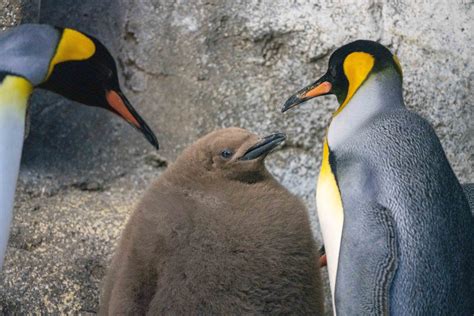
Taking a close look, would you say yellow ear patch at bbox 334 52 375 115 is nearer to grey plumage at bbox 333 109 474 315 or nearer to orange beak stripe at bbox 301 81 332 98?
orange beak stripe at bbox 301 81 332 98

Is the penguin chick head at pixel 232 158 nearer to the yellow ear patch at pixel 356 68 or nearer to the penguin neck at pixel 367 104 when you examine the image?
the penguin neck at pixel 367 104

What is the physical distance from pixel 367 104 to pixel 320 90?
18cm

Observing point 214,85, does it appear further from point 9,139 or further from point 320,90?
point 9,139

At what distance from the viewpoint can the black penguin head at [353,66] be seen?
2451mm

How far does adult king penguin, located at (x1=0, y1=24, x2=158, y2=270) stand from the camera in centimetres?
226

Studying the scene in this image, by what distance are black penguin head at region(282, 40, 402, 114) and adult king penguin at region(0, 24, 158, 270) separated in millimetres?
467

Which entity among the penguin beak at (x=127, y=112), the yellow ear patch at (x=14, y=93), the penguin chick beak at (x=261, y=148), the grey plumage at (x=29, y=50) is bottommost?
the penguin beak at (x=127, y=112)

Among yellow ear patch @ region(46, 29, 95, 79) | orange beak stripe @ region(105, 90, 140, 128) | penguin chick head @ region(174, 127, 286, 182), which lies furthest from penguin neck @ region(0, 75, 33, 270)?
penguin chick head @ region(174, 127, 286, 182)

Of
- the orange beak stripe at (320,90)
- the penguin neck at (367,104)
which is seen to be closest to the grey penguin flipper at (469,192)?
the penguin neck at (367,104)

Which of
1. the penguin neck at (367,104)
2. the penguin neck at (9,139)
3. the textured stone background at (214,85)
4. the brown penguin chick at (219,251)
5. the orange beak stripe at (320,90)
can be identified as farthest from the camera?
the textured stone background at (214,85)

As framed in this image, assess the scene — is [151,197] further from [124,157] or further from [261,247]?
[124,157]

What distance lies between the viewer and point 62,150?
309 centimetres

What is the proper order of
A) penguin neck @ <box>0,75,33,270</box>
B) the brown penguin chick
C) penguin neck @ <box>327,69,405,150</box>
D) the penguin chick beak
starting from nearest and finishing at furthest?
the brown penguin chick, the penguin chick beak, penguin neck @ <box>0,75,33,270</box>, penguin neck @ <box>327,69,405,150</box>

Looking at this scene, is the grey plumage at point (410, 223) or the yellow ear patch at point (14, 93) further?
the yellow ear patch at point (14, 93)
